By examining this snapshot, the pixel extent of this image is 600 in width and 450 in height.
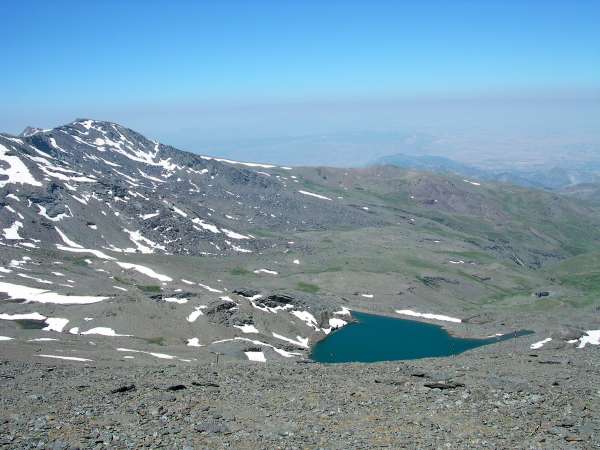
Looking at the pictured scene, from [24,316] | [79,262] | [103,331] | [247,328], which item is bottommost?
[247,328]

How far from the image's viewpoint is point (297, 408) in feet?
128

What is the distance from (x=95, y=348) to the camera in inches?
3063

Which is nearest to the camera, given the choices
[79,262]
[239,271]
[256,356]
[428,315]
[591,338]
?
[256,356]

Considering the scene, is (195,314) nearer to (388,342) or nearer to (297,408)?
Result: (388,342)

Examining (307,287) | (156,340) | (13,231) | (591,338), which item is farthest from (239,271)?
(591,338)

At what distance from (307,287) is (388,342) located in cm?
5943

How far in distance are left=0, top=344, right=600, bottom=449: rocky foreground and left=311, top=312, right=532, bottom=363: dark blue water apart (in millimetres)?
62144

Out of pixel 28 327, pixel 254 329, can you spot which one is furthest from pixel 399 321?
pixel 28 327

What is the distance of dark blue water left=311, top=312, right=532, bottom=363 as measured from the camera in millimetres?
115438

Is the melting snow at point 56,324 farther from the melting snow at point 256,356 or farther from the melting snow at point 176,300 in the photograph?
the melting snow at point 256,356

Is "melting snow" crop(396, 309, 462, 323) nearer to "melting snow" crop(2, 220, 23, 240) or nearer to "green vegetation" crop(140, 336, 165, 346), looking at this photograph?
"green vegetation" crop(140, 336, 165, 346)

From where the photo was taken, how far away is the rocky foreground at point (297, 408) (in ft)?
104

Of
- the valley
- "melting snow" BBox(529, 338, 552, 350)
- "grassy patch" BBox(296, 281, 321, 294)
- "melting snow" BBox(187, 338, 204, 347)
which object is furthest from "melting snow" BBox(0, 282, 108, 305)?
"grassy patch" BBox(296, 281, 321, 294)

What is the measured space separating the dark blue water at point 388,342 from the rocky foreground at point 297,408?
62.1 m
